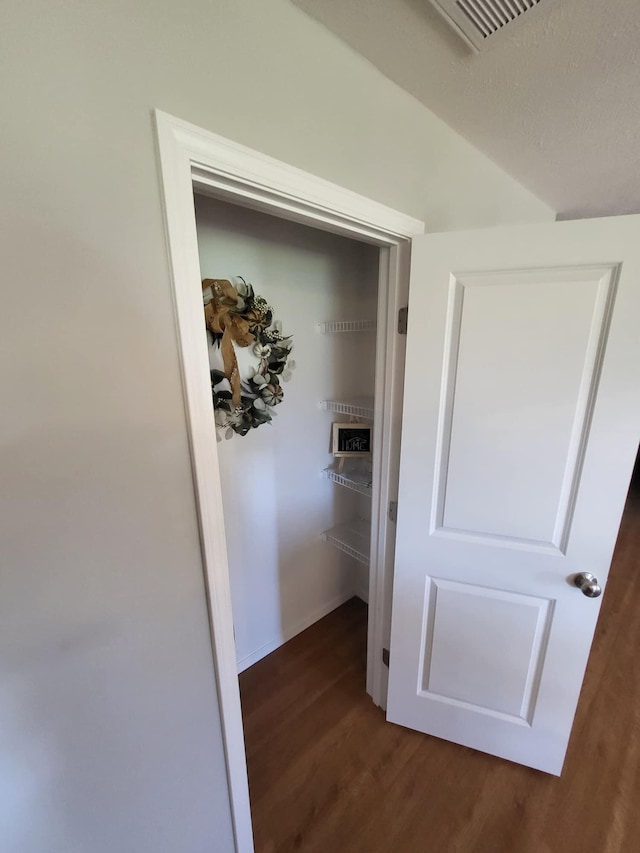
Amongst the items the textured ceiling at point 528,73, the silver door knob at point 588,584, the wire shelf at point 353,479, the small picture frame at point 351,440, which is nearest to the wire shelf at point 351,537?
the wire shelf at point 353,479

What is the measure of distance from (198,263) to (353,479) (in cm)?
136

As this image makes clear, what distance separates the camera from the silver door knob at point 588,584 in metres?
1.09

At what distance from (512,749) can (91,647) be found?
1.61 meters

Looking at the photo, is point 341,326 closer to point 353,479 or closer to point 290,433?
point 290,433

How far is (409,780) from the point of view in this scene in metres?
1.33

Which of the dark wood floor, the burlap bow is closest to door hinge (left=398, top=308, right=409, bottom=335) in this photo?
the burlap bow

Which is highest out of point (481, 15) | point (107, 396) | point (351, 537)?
point (481, 15)

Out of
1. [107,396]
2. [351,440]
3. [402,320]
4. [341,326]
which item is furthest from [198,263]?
[351,440]

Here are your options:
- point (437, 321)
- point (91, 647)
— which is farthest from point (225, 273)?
point (91, 647)

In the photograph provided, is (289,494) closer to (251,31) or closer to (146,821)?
(146,821)

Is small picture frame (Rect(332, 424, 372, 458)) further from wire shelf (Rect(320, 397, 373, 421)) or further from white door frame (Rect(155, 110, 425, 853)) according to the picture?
white door frame (Rect(155, 110, 425, 853))

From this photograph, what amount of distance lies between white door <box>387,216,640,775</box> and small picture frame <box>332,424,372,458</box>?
25.8 inches

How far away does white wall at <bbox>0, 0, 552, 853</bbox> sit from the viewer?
1.79ft

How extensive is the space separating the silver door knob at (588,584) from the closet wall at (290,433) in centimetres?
119
